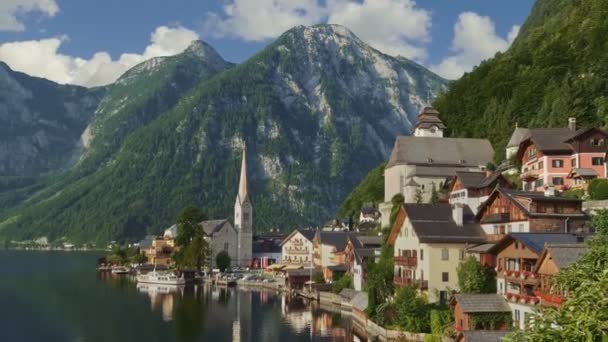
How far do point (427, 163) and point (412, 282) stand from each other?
44.3m

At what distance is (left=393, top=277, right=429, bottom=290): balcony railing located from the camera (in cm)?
6762

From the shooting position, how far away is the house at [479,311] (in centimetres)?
5566

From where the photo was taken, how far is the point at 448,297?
66.6 m

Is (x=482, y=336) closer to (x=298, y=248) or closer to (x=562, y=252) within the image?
(x=562, y=252)

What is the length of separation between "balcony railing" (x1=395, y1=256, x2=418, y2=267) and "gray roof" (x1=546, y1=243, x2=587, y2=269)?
22296mm

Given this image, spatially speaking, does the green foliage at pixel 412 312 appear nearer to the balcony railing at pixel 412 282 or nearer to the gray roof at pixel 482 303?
the balcony railing at pixel 412 282

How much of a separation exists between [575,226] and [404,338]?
17.8 metres

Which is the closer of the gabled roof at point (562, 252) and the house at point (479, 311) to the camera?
the gabled roof at point (562, 252)

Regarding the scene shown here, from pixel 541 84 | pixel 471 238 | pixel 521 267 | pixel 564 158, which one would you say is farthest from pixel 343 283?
pixel 541 84

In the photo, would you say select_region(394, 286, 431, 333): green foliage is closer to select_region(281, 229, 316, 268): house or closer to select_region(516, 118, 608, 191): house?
select_region(516, 118, 608, 191): house

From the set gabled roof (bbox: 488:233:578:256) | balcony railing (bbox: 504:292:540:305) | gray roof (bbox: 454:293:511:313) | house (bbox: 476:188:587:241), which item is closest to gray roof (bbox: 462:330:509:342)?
balcony railing (bbox: 504:292:540:305)

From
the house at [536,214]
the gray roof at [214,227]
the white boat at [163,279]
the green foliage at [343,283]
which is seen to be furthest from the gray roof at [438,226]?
the gray roof at [214,227]

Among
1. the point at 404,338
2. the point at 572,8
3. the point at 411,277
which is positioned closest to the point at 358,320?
the point at 411,277

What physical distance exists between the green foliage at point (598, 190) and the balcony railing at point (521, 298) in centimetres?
1823
